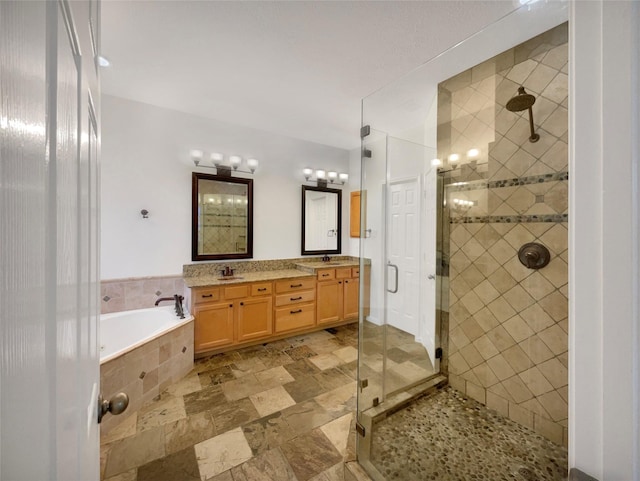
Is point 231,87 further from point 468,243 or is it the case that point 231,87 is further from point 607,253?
point 607,253

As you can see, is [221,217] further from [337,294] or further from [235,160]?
[337,294]

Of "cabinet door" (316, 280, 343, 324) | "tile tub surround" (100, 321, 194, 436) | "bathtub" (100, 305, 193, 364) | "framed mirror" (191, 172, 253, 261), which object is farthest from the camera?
Answer: "cabinet door" (316, 280, 343, 324)

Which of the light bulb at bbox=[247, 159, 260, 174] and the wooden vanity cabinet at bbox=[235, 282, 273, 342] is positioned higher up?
the light bulb at bbox=[247, 159, 260, 174]

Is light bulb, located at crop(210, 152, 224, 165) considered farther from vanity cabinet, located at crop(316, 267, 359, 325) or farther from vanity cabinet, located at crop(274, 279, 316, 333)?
vanity cabinet, located at crop(316, 267, 359, 325)

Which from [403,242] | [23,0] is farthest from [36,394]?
[403,242]

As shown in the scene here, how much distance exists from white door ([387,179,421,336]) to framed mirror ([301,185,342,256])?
3.99ft

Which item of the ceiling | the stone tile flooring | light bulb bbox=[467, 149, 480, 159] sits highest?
the ceiling

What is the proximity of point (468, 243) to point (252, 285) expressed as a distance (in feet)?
7.60

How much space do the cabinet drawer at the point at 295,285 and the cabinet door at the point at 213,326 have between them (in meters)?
0.63

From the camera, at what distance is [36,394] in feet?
0.93

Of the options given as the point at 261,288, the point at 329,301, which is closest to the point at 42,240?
the point at 261,288

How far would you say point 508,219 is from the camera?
1.91m

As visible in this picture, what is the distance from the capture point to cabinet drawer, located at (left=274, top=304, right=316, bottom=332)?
3.33 m

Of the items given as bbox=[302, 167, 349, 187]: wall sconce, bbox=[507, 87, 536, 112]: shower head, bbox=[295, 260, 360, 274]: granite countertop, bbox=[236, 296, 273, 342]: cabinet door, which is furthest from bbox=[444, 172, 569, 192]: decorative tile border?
bbox=[236, 296, 273, 342]: cabinet door
